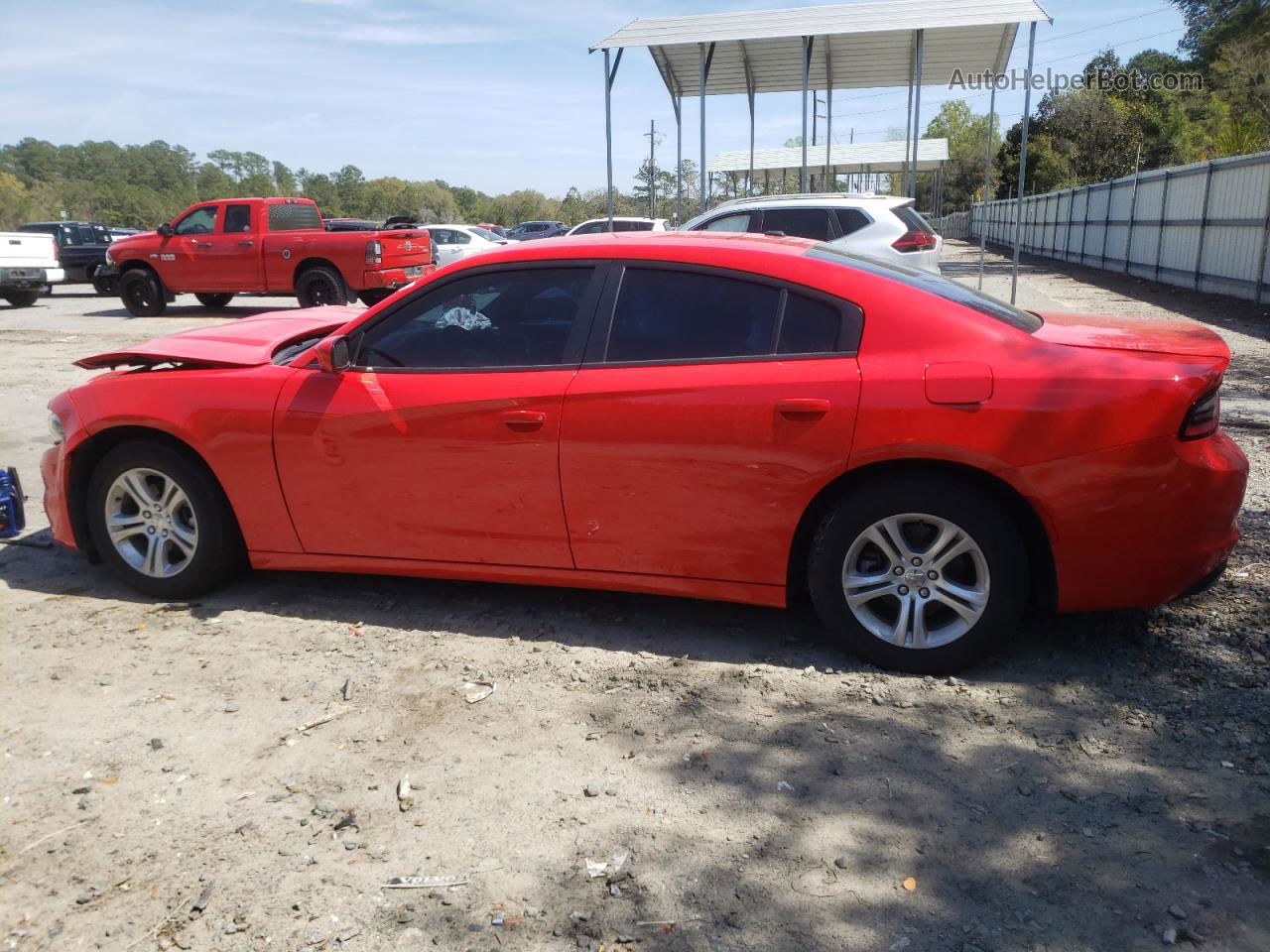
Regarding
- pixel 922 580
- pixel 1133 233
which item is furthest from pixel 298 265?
pixel 1133 233

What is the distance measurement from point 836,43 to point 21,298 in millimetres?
16699

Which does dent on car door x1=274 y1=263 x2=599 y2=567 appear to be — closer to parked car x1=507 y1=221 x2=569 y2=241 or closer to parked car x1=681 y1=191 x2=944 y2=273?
parked car x1=681 y1=191 x2=944 y2=273

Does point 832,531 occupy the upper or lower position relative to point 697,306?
lower

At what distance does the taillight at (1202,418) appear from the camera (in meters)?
3.36

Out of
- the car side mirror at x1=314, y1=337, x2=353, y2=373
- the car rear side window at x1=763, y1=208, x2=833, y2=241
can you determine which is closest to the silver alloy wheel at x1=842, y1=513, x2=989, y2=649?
the car side mirror at x1=314, y1=337, x2=353, y2=373

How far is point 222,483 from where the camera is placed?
4293 millimetres

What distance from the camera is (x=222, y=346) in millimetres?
4582

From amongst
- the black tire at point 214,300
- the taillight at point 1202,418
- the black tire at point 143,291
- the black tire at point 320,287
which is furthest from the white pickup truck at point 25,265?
the taillight at point 1202,418

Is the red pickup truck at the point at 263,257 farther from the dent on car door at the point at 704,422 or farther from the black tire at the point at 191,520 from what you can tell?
the dent on car door at the point at 704,422

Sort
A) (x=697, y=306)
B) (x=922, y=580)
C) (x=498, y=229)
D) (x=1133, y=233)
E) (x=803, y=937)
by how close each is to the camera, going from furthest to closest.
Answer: (x=498, y=229)
(x=1133, y=233)
(x=697, y=306)
(x=922, y=580)
(x=803, y=937)

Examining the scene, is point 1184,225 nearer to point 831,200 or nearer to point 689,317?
point 831,200

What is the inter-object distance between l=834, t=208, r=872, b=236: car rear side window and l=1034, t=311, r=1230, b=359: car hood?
7.95 metres

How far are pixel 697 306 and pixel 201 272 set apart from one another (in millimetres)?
15750

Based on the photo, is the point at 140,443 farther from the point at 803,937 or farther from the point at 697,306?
the point at 803,937
